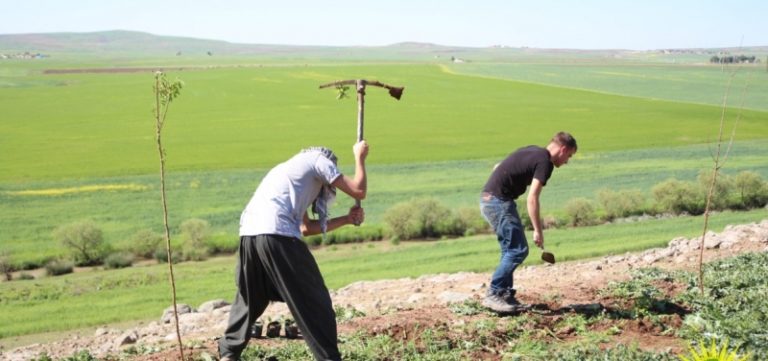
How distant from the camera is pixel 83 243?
21891 millimetres

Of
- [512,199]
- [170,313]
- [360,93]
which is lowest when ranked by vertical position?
[170,313]

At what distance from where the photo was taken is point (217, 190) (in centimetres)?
3281

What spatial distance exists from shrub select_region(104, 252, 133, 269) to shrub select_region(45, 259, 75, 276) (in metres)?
0.90

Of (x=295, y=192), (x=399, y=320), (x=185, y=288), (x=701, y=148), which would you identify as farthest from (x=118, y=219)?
(x=701, y=148)

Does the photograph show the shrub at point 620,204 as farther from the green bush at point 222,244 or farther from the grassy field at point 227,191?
the green bush at point 222,244

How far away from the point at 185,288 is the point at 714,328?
12.6 m

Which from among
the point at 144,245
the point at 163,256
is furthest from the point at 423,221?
the point at 144,245

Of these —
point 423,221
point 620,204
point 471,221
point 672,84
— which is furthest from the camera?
point 672,84

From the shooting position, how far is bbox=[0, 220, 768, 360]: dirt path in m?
7.81

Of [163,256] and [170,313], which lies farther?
[163,256]

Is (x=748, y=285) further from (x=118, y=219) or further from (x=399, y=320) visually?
(x=118, y=219)

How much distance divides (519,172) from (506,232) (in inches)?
24.1

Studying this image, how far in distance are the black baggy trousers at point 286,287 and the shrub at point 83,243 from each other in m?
17.2

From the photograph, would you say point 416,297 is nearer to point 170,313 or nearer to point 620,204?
point 170,313
